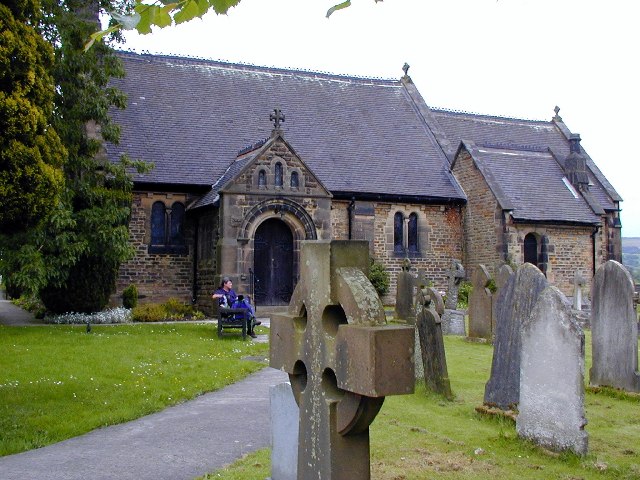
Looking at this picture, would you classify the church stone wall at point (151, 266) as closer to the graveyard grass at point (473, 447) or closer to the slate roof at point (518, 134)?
the slate roof at point (518, 134)

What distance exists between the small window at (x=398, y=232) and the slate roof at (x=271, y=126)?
1.02 meters

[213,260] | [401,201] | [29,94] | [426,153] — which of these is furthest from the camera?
[426,153]

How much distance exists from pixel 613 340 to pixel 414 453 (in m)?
4.39

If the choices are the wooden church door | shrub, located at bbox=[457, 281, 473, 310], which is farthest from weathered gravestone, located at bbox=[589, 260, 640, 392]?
shrub, located at bbox=[457, 281, 473, 310]

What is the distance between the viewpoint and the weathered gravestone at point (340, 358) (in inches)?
150

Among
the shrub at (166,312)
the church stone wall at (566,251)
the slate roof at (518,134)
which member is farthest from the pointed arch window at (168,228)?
the slate roof at (518,134)

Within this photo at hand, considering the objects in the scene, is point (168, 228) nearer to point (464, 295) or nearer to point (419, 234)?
Answer: point (419, 234)

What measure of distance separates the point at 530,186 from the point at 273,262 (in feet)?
37.8

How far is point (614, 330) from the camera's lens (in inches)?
377

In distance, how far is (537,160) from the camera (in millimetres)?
29219

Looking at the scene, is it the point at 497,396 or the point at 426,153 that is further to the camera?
the point at 426,153

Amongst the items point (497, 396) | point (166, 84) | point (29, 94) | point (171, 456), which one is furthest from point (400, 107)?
point (171, 456)

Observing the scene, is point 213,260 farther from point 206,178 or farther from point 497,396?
point 497,396

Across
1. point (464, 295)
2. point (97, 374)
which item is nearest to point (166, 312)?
point (97, 374)
